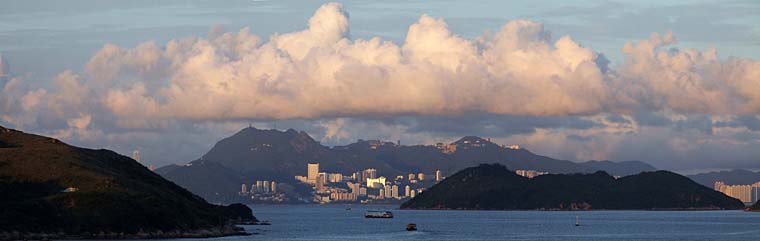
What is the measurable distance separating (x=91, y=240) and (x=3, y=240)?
15.0m

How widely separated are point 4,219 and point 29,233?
5.26 meters

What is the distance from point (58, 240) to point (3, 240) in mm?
10663

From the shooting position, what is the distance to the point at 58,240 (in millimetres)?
198000

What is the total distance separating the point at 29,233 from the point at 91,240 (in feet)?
31.4

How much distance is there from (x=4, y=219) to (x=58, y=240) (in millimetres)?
9337

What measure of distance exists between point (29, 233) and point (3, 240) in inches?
309

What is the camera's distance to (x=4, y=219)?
198750 millimetres

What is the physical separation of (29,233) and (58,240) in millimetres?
4558

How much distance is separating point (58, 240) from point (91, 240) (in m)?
5.08

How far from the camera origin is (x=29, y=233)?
197m

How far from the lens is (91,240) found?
199500 millimetres
